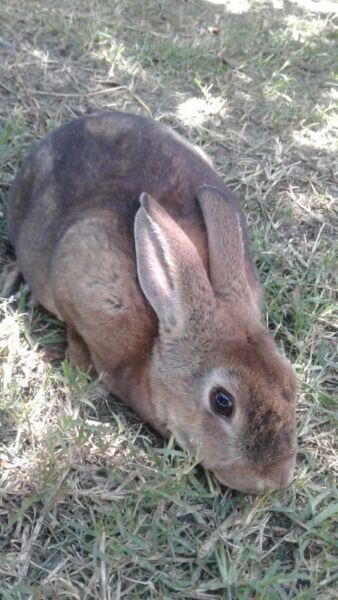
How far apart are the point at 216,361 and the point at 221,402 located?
6.2 inches

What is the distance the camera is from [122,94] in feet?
16.3

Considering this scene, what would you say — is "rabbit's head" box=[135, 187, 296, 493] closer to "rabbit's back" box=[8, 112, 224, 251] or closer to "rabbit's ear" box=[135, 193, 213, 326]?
"rabbit's ear" box=[135, 193, 213, 326]

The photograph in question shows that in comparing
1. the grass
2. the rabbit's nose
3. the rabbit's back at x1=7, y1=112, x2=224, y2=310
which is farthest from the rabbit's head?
the rabbit's back at x1=7, y1=112, x2=224, y2=310

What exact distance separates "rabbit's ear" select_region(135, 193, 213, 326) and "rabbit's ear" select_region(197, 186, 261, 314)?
13 centimetres

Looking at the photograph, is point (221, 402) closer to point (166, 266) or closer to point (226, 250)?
point (166, 266)

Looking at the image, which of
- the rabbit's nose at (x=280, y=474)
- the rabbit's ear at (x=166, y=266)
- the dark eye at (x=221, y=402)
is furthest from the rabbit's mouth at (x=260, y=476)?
the rabbit's ear at (x=166, y=266)

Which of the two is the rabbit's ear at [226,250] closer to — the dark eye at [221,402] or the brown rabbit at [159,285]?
the brown rabbit at [159,285]

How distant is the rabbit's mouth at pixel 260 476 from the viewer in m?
2.71

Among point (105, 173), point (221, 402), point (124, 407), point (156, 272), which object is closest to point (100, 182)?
point (105, 173)

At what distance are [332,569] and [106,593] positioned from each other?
82 cm

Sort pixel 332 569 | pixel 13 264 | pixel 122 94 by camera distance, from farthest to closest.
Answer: pixel 122 94, pixel 13 264, pixel 332 569

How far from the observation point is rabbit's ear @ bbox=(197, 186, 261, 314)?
3.10m

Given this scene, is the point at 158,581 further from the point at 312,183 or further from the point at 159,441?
the point at 312,183

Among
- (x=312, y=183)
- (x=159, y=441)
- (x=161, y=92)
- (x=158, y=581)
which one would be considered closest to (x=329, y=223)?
(x=312, y=183)
